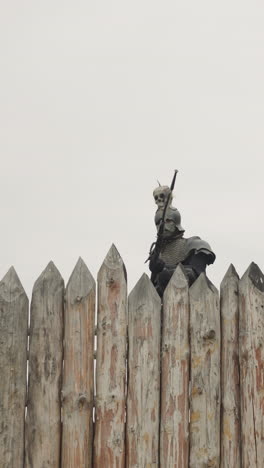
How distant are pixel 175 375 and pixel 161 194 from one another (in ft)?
5.32

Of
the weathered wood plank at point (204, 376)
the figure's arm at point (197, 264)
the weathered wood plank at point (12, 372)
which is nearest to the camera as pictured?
the weathered wood plank at point (12, 372)

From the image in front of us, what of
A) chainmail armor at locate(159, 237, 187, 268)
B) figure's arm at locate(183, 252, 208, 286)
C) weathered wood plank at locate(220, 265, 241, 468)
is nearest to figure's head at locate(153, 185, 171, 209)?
chainmail armor at locate(159, 237, 187, 268)

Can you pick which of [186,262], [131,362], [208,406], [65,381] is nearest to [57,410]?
[65,381]

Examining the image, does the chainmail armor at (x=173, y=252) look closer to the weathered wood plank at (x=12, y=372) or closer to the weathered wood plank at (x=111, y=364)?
the weathered wood plank at (x=111, y=364)

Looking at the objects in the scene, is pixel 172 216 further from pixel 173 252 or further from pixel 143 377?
pixel 143 377

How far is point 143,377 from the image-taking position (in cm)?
600

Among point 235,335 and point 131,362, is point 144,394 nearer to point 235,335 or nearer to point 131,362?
point 131,362

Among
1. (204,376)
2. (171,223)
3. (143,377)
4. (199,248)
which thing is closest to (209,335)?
(204,376)

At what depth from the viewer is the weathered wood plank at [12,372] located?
5.89 m

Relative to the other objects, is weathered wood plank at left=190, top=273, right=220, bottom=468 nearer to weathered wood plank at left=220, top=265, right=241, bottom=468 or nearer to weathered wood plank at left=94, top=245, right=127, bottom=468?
weathered wood plank at left=220, top=265, right=241, bottom=468

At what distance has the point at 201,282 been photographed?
6.16 metres

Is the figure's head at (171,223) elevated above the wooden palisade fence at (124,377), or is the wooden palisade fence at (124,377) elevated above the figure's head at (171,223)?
the figure's head at (171,223)

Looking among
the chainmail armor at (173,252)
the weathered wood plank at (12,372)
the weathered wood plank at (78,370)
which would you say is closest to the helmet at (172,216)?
the chainmail armor at (173,252)

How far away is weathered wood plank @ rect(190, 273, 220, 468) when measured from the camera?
6012 mm
